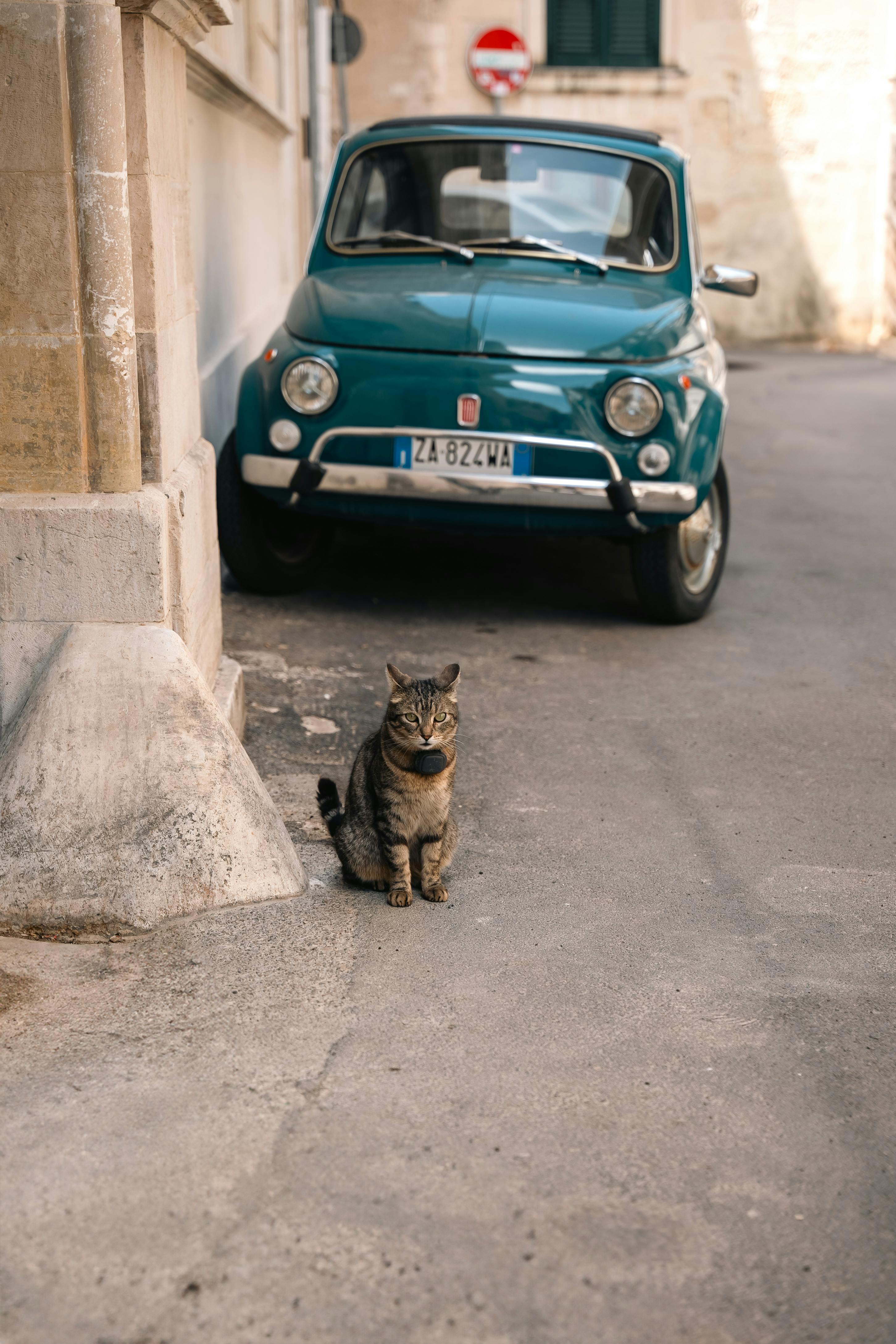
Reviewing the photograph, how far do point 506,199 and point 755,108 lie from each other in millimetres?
13252

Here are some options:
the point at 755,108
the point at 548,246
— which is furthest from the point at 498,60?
the point at 548,246

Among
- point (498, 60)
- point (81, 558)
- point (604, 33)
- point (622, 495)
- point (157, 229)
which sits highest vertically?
point (604, 33)

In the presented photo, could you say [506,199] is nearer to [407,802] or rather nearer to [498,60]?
[407,802]

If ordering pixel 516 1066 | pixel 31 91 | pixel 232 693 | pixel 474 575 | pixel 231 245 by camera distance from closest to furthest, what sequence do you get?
pixel 516 1066 < pixel 31 91 < pixel 232 693 < pixel 474 575 < pixel 231 245

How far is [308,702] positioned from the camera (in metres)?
5.25

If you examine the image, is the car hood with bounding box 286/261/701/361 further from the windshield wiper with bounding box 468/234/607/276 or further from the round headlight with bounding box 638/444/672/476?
the round headlight with bounding box 638/444/672/476

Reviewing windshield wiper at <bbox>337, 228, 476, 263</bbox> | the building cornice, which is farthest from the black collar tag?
windshield wiper at <bbox>337, 228, 476, 263</bbox>

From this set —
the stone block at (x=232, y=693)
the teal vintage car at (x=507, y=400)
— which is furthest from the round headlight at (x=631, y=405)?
the stone block at (x=232, y=693)

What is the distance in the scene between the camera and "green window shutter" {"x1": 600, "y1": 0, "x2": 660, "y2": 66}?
59.4 ft

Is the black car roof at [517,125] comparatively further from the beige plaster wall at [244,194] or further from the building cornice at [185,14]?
the building cornice at [185,14]

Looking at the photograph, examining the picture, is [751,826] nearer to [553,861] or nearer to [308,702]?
[553,861]

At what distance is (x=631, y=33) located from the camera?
18.2 metres

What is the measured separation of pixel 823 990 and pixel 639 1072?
0.63m

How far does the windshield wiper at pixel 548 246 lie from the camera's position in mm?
6516
